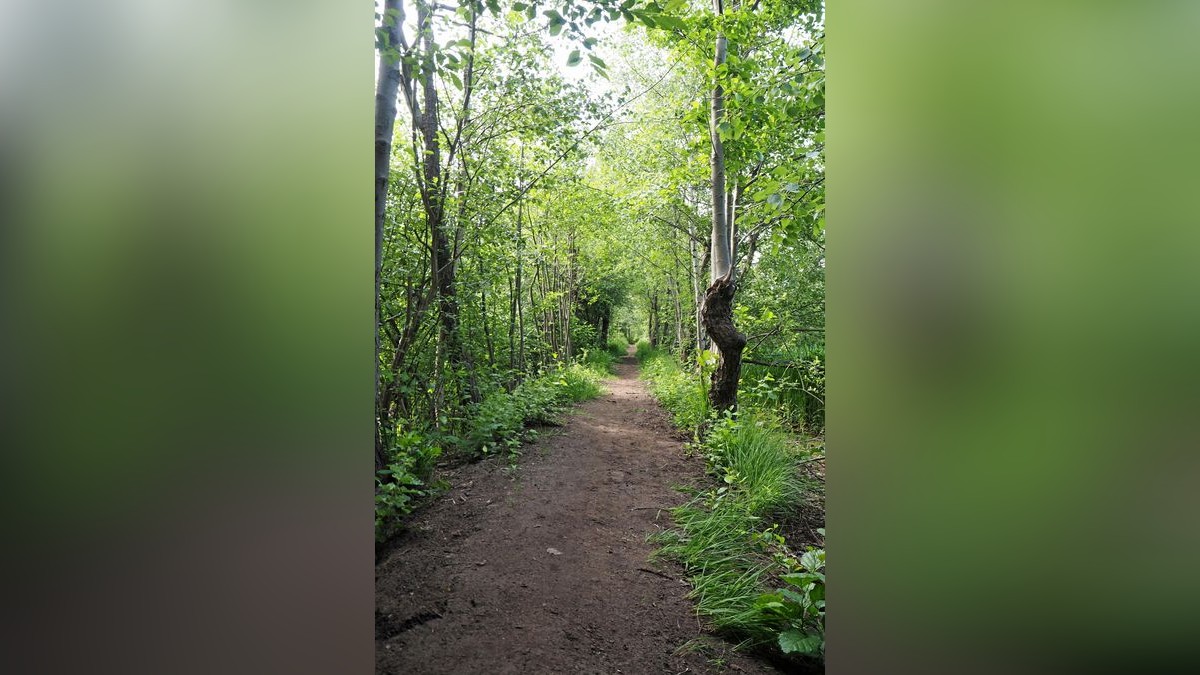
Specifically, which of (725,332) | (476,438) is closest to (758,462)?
(725,332)

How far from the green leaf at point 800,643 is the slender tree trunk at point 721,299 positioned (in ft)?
12.3

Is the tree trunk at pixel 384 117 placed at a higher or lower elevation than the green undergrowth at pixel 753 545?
higher

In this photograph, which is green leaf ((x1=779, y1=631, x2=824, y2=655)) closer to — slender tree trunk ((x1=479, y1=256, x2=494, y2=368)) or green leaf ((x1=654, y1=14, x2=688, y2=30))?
green leaf ((x1=654, y1=14, x2=688, y2=30))

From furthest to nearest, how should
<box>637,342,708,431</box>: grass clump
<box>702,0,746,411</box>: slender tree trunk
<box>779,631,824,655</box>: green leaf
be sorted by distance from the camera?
<box>637,342,708,431</box>: grass clump < <box>702,0,746,411</box>: slender tree trunk < <box>779,631,824,655</box>: green leaf

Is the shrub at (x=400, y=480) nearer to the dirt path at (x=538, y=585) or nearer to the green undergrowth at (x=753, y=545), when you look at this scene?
the dirt path at (x=538, y=585)

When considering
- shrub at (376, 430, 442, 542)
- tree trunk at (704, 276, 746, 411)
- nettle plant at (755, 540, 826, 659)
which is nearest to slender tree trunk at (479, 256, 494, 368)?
shrub at (376, 430, 442, 542)

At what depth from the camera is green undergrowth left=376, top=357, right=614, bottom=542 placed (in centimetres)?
293

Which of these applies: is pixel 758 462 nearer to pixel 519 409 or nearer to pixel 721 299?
pixel 721 299

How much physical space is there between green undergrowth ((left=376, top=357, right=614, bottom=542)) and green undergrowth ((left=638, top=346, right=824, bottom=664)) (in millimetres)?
1615

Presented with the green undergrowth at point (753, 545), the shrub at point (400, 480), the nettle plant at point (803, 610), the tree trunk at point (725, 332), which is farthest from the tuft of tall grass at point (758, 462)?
the shrub at point (400, 480)

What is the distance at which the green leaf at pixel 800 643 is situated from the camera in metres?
1.93

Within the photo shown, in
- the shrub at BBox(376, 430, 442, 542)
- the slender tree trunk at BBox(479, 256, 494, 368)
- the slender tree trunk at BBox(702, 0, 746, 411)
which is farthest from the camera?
the slender tree trunk at BBox(702, 0, 746, 411)
